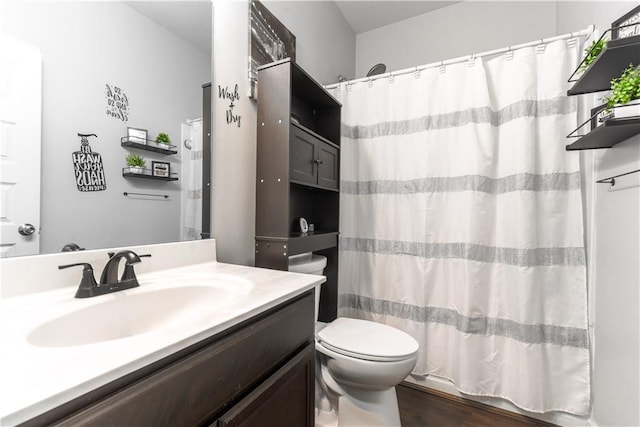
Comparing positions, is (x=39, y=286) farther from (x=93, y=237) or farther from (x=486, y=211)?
(x=486, y=211)

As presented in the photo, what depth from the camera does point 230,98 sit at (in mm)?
1262

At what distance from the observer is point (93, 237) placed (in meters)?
0.83

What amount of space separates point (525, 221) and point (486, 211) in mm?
181

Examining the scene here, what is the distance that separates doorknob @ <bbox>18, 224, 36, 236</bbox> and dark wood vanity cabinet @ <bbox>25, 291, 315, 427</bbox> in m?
0.56

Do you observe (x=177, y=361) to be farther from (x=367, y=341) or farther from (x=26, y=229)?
(x=367, y=341)

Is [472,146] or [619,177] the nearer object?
[619,177]

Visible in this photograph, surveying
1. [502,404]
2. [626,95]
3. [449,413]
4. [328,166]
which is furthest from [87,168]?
[502,404]

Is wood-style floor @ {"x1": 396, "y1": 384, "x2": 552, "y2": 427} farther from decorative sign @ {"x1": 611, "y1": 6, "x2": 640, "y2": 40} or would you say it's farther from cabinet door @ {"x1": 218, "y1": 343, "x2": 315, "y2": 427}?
decorative sign @ {"x1": 611, "y1": 6, "x2": 640, "y2": 40}

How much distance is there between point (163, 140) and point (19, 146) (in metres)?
0.38

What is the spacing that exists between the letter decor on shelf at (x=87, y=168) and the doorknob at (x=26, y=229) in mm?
142

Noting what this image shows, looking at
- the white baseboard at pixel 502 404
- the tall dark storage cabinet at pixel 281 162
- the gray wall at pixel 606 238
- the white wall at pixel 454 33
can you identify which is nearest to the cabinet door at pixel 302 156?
the tall dark storage cabinet at pixel 281 162

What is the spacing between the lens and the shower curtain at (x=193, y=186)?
3.68 ft

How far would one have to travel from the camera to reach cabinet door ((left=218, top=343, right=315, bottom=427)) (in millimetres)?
621

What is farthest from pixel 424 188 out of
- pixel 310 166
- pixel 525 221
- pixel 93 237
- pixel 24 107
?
pixel 24 107
